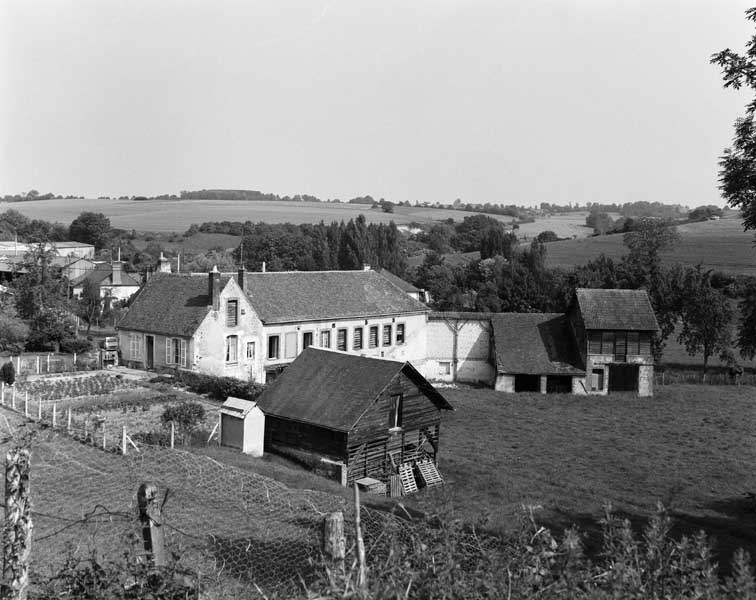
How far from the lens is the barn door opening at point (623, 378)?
149 ft

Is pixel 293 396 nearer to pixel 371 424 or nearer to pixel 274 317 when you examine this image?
pixel 371 424

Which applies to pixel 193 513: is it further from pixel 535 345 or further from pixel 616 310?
pixel 616 310

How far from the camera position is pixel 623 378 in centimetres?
4550

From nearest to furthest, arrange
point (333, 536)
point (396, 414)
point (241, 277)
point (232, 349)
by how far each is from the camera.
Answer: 1. point (333, 536)
2. point (396, 414)
3. point (232, 349)
4. point (241, 277)

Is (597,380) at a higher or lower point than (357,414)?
lower

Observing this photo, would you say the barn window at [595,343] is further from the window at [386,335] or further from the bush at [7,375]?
the bush at [7,375]

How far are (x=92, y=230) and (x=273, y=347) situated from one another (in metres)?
92.2

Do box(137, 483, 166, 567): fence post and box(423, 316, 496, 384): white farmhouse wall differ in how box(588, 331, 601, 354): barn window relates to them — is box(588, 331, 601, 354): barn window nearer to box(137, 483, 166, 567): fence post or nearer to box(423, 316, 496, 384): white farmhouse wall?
box(423, 316, 496, 384): white farmhouse wall

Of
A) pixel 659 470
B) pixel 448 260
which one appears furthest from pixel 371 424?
pixel 448 260

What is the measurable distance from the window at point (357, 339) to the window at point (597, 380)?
14.0m

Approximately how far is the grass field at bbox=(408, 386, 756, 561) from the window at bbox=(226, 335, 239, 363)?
11718 mm

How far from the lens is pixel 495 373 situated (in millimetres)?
46750

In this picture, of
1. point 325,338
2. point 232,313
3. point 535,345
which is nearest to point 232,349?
point 232,313

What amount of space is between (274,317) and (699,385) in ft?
88.5
